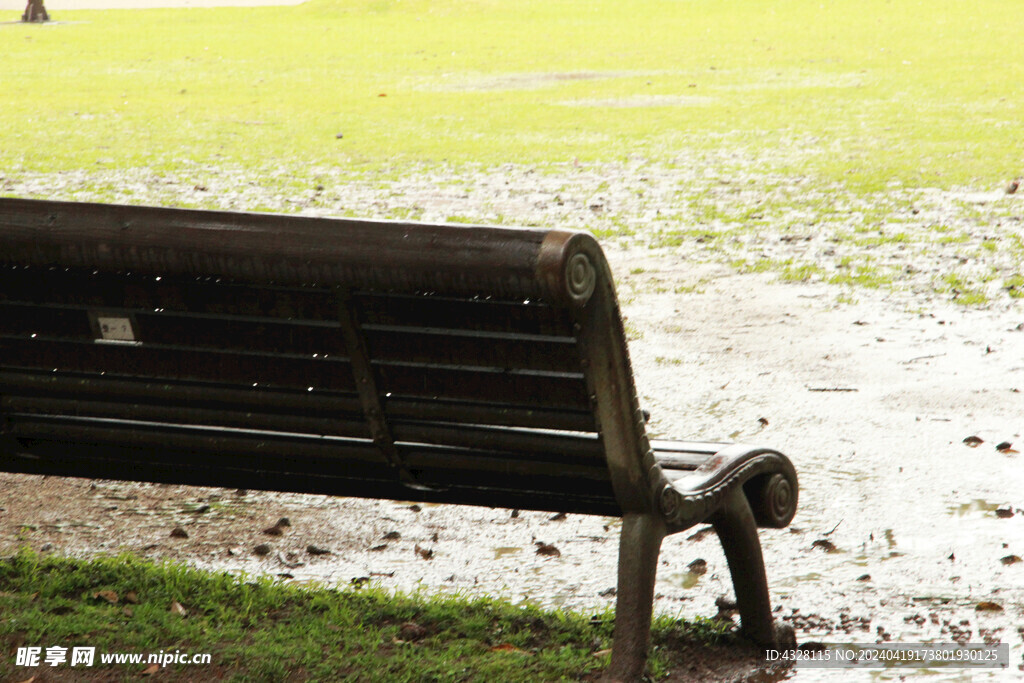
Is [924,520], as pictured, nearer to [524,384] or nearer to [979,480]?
[979,480]

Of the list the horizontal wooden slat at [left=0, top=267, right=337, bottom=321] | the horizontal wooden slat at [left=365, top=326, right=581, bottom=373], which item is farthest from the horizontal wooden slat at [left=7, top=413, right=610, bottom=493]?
the horizontal wooden slat at [left=0, top=267, right=337, bottom=321]

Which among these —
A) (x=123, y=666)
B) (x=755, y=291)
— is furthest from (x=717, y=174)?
(x=123, y=666)

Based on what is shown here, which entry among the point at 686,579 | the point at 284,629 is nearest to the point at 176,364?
the point at 284,629

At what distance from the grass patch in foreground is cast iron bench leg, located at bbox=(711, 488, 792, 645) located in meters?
0.11

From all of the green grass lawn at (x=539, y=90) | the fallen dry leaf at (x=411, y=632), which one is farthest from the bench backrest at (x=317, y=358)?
the green grass lawn at (x=539, y=90)

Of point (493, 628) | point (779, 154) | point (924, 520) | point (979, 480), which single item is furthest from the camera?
point (779, 154)

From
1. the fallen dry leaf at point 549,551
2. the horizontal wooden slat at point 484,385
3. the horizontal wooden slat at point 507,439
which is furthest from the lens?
the fallen dry leaf at point 549,551

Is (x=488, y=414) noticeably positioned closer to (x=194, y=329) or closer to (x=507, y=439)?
(x=507, y=439)

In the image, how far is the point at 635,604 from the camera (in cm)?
299

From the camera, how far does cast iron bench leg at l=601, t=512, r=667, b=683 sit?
9.66 ft

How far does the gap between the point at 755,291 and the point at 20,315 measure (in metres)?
5.57

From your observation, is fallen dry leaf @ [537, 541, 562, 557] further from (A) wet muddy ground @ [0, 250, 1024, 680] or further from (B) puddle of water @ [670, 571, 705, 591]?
(B) puddle of water @ [670, 571, 705, 591]

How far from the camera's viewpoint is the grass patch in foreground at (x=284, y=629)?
10.9ft

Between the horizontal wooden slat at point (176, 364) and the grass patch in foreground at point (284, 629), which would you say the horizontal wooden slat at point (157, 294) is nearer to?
the horizontal wooden slat at point (176, 364)
